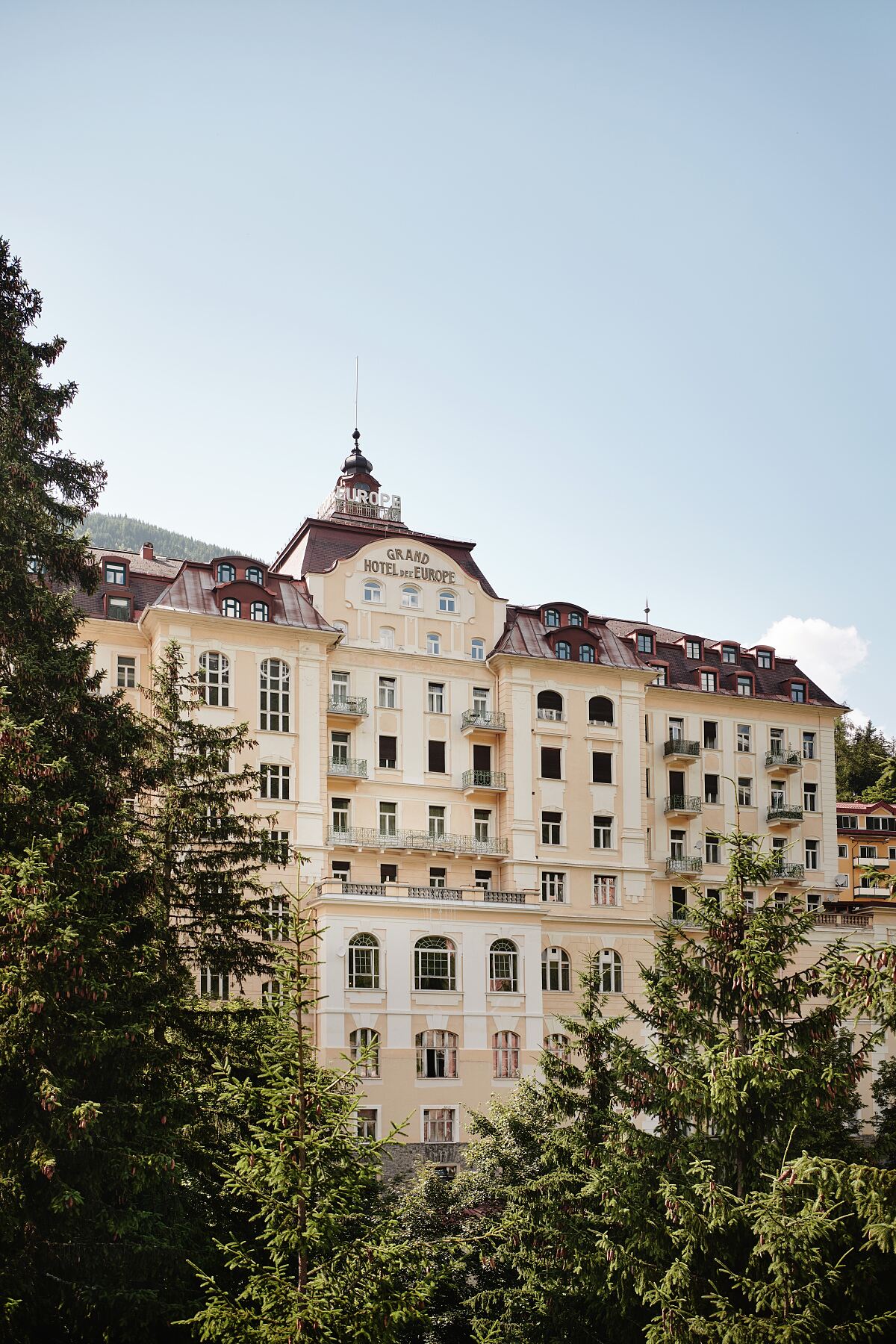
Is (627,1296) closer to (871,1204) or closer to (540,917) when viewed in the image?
(871,1204)

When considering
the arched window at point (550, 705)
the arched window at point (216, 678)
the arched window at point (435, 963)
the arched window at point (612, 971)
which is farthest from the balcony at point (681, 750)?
the arched window at point (216, 678)

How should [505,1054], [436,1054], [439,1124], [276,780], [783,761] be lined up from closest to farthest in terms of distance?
[439,1124]
[436,1054]
[505,1054]
[276,780]
[783,761]

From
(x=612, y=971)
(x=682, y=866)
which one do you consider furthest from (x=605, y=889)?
(x=682, y=866)

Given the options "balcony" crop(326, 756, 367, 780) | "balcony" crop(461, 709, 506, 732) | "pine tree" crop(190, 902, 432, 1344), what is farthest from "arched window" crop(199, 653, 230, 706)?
"pine tree" crop(190, 902, 432, 1344)

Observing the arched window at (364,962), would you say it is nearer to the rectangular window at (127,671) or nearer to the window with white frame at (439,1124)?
the window with white frame at (439,1124)

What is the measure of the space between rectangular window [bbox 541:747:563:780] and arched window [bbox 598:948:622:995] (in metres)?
7.52

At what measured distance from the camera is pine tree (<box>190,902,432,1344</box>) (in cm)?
1603

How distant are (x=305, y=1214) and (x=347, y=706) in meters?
36.9

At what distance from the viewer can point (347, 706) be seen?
2083 inches

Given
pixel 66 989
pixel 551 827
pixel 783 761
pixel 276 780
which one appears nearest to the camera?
pixel 66 989

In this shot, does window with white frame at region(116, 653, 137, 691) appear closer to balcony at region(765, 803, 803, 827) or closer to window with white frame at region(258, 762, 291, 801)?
window with white frame at region(258, 762, 291, 801)

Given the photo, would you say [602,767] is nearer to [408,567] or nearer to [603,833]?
[603,833]

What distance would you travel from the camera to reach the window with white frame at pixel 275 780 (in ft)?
166

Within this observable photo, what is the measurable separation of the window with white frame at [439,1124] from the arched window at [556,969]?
8.79 metres
